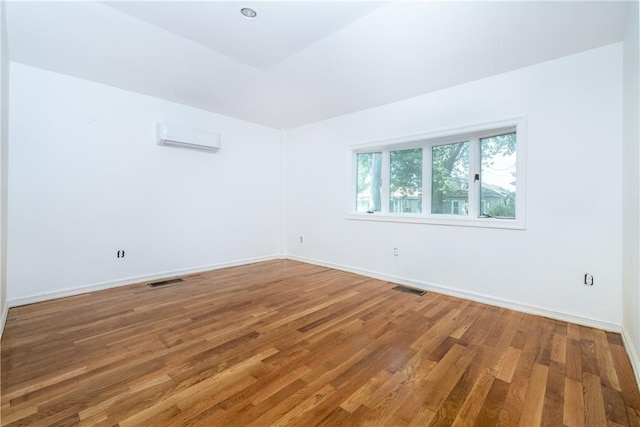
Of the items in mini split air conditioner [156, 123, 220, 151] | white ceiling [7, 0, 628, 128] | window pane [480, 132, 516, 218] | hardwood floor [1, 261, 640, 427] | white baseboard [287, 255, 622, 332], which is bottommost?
hardwood floor [1, 261, 640, 427]

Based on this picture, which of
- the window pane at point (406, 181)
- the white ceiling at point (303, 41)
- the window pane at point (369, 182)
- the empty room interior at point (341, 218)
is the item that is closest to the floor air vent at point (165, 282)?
the empty room interior at point (341, 218)

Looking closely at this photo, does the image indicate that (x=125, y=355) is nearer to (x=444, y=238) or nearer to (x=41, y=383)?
(x=41, y=383)

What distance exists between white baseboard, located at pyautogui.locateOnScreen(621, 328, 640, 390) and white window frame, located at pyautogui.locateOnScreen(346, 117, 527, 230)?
3.63 feet

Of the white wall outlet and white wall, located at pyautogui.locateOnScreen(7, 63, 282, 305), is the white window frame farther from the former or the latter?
white wall, located at pyautogui.locateOnScreen(7, 63, 282, 305)

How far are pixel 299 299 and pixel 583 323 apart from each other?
2.71 meters

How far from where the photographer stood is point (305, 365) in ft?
6.11

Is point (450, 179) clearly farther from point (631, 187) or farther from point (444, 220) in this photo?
point (631, 187)

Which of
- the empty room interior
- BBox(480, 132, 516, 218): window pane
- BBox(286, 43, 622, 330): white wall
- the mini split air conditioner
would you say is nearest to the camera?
the empty room interior

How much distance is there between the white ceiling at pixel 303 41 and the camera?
224 centimetres

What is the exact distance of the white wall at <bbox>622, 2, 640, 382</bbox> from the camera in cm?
185

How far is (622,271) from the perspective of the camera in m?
2.36

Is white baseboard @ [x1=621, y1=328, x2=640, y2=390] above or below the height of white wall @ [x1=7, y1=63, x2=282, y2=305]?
below

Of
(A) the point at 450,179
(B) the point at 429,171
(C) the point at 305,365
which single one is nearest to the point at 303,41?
(B) the point at 429,171

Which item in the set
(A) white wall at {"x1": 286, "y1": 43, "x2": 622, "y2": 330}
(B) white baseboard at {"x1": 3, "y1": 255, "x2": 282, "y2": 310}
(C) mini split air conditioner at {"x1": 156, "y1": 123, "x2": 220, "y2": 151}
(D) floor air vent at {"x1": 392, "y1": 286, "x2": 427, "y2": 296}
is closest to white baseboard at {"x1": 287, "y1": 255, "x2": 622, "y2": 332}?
(A) white wall at {"x1": 286, "y1": 43, "x2": 622, "y2": 330}
